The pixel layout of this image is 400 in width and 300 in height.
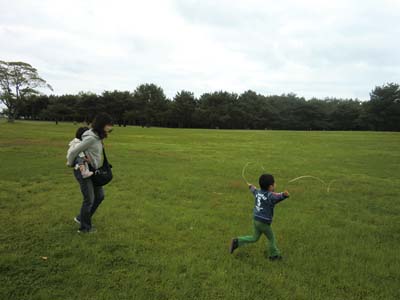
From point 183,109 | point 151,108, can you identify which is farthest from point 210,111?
point 151,108

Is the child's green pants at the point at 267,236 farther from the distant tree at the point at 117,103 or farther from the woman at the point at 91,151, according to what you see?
the distant tree at the point at 117,103

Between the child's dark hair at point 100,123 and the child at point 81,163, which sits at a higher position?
the child's dark hair at point 100,123

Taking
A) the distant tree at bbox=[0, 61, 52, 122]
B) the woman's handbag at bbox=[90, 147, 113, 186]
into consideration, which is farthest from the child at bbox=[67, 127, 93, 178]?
the distant tree at bbox=[0, 61, 52, 122]

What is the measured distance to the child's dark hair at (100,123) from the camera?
524 centimetres

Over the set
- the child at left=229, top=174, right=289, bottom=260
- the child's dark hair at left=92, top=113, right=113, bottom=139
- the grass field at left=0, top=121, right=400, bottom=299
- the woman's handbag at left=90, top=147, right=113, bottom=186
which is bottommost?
the grass field at left=0, top=121, right=400, bottom=299

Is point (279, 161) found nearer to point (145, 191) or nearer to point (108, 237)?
point (145, 191)

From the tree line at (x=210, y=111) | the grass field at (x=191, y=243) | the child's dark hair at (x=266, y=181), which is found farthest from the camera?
the tree line at (x=210, y=111)

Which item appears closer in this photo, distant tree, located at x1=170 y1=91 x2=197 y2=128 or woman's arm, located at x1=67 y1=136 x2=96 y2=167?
woman's arm, located at x1=67 y1=136 x2=96 y2=167

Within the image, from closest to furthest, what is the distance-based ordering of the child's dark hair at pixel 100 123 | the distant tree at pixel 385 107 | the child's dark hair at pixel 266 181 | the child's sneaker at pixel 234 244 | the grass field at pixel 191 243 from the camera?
the grass field at pixel 191 243, the child's dark hair at pixel 266 181, the child's sneaker at pixel 234 244, the child's dark hair at pixel 100 123, the distant tree at pixel 385 107

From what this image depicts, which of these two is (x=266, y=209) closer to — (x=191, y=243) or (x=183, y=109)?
(x=191, y=243)

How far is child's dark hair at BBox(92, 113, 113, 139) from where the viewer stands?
524 cm

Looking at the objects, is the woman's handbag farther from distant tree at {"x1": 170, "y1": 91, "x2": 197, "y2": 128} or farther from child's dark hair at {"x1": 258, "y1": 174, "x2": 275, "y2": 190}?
distant tree at {"x1": 170, "y1": 91, "x2": 197, "y2": 128}

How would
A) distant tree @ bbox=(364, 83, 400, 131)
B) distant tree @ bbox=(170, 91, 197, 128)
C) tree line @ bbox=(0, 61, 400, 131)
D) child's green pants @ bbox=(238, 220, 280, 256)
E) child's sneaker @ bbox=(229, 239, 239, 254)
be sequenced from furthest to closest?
distant tree @ bbox=(170, 91, 197, 128) < tree line @ bbox=(0, 61, 400, 131) < distant tree @ bbox=(364, 83, 400, 131) < child's sneaker @ bbox=(229, 239, 239, 254) < child's green pants @ bbox=(238, 220, 280, 256)

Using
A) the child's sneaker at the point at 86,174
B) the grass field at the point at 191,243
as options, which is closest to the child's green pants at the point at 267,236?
the grass field at the point at 191,243
